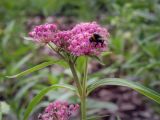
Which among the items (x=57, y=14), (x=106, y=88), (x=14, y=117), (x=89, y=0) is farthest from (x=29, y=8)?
(x=14, y=117)

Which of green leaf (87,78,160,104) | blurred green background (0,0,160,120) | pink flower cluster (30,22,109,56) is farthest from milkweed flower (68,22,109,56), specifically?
blurred green background (0,0,160,120)

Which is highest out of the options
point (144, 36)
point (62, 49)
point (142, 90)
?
point (144, 36)

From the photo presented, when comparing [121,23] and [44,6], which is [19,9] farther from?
[121,23]

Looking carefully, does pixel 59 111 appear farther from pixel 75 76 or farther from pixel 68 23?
pixel 68 23

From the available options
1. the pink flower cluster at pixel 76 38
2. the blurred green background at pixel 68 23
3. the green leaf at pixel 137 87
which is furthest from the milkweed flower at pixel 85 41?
the blurred green background at pixel 68 23

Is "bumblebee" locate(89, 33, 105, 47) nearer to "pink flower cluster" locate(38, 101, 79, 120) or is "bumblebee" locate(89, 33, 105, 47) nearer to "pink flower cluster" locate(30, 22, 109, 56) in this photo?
"pink flower cluster" locate(30, 22, 109, 56)

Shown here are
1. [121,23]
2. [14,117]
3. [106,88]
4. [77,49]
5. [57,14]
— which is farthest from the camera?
[57,14]

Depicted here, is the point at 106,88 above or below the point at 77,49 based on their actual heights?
above
